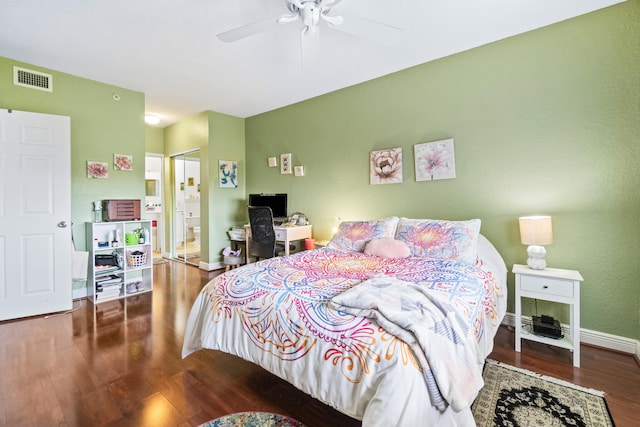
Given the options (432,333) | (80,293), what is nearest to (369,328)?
(432,333)

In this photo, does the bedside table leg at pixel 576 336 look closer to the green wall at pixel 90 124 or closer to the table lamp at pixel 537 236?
the table lamp at pixel 537 236

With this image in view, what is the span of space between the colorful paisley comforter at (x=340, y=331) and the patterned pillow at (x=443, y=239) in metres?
0.13

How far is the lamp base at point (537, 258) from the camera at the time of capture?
7.30ft

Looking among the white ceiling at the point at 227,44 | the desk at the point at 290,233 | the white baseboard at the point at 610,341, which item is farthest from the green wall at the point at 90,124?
the white baseboard at the point at 610,341

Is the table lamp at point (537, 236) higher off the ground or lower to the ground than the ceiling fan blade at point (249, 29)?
lower

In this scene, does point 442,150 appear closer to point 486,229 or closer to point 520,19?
point 486,229

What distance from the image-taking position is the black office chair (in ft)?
12.4

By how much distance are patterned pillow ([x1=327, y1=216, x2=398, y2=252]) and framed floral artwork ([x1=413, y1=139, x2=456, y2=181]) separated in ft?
2.04

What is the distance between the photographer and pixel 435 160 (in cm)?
297

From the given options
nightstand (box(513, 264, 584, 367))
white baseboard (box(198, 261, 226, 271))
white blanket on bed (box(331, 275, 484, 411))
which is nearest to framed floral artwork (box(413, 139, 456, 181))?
nightstand (box(513, 264, 584, 367))

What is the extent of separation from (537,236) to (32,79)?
5.07 meters

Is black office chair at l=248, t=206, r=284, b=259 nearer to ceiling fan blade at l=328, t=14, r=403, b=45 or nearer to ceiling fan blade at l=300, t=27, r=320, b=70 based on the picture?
ceiling fan blade at l=300, t=27, r=320, b=70

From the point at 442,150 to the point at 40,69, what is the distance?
4381mm

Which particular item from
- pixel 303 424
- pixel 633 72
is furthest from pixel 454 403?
pixel 633 72
